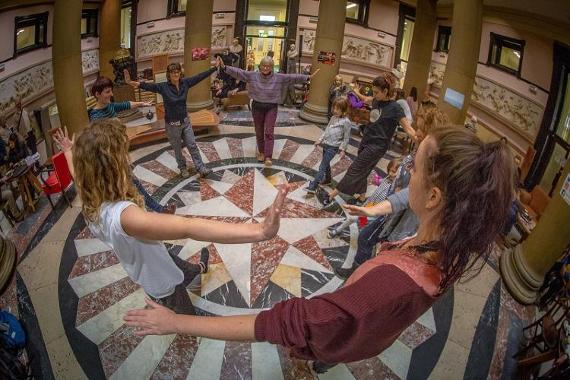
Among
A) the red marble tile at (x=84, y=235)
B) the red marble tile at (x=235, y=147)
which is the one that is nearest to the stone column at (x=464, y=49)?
the red marble tile at (x=235, y=147)

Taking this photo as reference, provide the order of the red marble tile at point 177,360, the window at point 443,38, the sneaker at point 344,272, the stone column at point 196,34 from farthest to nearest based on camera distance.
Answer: the window at point 443,38 < the stone column at point 196,34 < the sneaker at point 344,272 < the red marble tile at point 177,360

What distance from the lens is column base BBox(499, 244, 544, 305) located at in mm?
3600

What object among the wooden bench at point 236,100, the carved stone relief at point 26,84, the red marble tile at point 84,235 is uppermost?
the carved stone relief at point 26,84

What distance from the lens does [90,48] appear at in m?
5.26

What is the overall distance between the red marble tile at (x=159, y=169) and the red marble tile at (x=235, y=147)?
1150 millimetres

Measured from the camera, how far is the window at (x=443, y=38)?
8133 mm

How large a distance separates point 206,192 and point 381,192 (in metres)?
2.71

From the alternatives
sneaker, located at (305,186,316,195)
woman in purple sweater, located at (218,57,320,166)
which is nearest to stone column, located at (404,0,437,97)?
woman in purple sweater, located at (218,57,320,166)

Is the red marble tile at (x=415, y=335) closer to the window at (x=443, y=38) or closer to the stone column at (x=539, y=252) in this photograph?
the stone column at (x=539, y=252)

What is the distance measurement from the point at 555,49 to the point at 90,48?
672 centimetres

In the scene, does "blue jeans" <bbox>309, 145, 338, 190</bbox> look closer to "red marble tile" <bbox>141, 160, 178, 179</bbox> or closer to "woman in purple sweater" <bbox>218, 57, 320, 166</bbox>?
"woman in purple sweater" <bbox>218, 57, 320, 166</bbox>

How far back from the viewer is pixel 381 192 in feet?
10.8

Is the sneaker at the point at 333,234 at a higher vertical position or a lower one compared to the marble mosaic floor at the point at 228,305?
higher

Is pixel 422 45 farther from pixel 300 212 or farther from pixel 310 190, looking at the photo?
pixel 300 212
